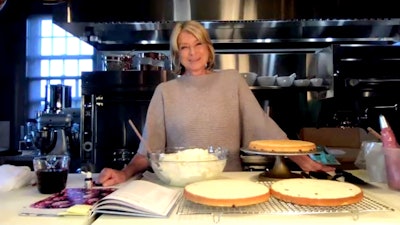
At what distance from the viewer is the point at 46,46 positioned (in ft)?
19.7

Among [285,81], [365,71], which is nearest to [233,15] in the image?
[285,81]

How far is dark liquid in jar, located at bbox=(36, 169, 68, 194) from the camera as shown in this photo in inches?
40.6

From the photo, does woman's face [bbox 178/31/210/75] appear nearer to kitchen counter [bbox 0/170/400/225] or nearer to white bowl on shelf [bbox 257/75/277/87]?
kitchen counter [bbox 0/170/400/225]

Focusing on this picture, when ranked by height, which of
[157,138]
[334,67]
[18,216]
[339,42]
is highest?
[339,42]

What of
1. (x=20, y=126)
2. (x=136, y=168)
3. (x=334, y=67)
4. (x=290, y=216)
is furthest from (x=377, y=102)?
(x=20, y=126)

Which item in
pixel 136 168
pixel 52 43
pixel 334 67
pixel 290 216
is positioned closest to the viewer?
pixel 290 216

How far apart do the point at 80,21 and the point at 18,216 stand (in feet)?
7.11

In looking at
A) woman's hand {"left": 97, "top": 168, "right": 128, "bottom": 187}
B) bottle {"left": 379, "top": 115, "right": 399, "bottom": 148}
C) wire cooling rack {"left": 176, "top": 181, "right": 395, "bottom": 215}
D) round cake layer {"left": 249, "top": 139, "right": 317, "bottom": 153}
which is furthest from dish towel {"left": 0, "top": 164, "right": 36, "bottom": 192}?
bottle {"left": 379, "top": 115, "right": 399, "bottom": 148}

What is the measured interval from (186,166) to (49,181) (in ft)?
1.20

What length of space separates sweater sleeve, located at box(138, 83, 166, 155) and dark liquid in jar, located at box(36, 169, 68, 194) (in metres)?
0.58

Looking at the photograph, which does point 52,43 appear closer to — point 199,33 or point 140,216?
point 199,33

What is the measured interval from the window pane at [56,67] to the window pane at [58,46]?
131 mm

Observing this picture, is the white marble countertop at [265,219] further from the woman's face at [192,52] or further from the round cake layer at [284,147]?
the woman's face at [192,52]

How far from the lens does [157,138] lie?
1.67m
